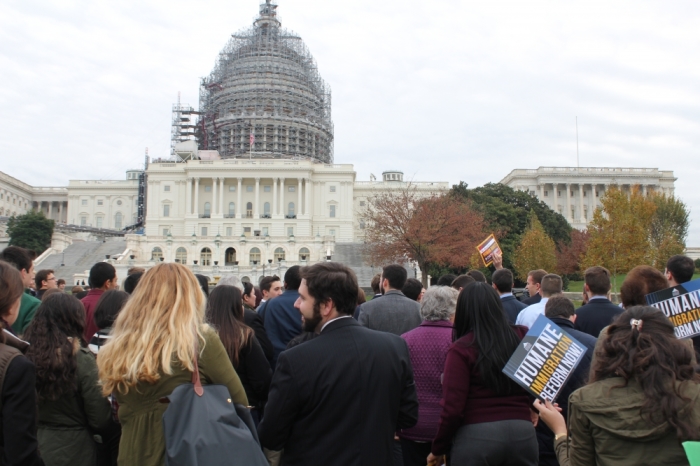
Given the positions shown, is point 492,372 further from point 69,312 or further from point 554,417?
point 69,312

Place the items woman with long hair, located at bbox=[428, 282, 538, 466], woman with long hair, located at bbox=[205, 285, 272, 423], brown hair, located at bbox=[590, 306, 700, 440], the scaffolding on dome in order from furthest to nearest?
the scaffolding on dome < woman with long hair, located at bbox=[205, 285, 272, 423] < woman with long hair, located at bbox=[428, 282, 538, 466] < brown hair, located at bbox=[590, 306, 700, 440]

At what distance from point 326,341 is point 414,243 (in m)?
29.9

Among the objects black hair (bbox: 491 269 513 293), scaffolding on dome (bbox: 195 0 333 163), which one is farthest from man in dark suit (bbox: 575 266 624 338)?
scaffolding on dome (bbox: 195 0 333 163)

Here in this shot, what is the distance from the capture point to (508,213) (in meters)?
50.2

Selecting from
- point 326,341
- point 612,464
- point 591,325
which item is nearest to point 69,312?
point 326,341

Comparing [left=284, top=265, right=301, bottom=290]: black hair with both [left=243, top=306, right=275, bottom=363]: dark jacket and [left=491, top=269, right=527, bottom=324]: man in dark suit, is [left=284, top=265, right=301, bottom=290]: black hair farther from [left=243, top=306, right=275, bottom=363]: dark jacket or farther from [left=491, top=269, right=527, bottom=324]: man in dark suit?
[left=491, top=269, right=527, bottom=324]: man in dark suit

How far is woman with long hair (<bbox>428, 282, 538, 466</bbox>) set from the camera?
4.35 m

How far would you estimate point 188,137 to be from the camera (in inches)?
3720

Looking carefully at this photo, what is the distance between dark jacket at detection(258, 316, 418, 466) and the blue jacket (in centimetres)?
337

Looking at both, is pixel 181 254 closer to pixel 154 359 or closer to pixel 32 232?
pixel 32 232

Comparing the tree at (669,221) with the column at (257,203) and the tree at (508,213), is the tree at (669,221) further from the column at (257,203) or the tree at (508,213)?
the column at (257,203)

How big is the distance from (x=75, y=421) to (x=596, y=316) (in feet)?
17.3

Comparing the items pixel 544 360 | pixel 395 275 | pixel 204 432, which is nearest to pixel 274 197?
pixel 395 275

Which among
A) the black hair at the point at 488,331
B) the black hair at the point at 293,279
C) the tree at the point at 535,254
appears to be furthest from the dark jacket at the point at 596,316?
the tree at the point at 535,254
